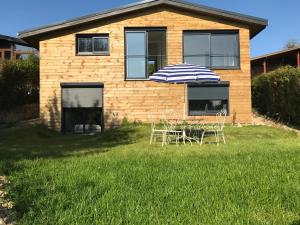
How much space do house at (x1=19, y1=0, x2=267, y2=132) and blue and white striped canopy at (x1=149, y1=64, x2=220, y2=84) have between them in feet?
20.2

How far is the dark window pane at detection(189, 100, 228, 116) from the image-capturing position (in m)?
19.7

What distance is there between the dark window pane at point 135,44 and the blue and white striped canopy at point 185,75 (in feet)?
21.3

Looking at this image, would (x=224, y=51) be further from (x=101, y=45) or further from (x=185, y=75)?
(x=185, y=75)

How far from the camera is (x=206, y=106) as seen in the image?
19.8 m

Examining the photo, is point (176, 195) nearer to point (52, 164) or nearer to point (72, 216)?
point (72, 216)

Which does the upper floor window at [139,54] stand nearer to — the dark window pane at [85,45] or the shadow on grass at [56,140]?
the dark window pane at [85,45]

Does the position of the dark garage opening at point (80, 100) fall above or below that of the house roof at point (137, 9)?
below

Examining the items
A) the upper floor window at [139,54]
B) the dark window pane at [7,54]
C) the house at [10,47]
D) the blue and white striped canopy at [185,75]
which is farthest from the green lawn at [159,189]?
the dark window pane at [7,54]

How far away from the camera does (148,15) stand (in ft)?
64.8

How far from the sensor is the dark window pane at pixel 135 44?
19.8 meters

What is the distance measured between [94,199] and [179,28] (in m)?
15.3

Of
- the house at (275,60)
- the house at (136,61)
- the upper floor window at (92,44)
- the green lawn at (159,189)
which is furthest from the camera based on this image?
the house at (275,60)

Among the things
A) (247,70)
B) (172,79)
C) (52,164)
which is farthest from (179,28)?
(52,164)

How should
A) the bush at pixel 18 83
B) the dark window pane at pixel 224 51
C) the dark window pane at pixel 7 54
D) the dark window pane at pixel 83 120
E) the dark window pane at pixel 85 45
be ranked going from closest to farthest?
1. the dark window pane at pixel 85 45
2. the dark window pane at pixel 224 51
3. the dark window pane at pixel 83 120
4. the bush at pixel 18 83
5. the dark window pane at pixel 7 54
